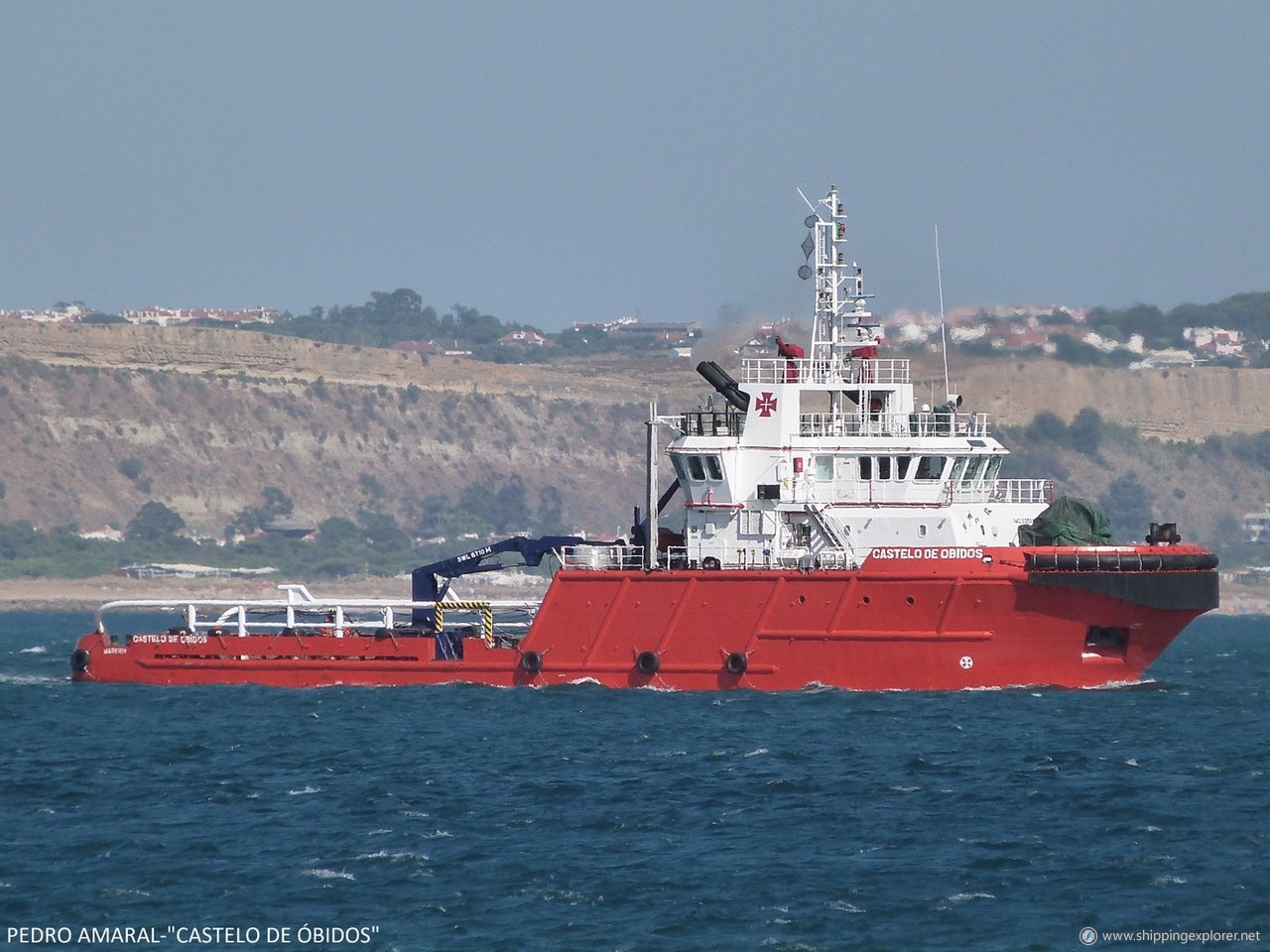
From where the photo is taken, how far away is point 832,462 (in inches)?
1404

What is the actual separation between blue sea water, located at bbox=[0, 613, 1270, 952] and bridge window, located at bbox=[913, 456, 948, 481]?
12.7 ft

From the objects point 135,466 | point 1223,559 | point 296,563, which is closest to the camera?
point 1223,559

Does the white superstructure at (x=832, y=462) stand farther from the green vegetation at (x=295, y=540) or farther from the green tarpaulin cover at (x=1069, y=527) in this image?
the green vegetation at (x=295, y=540)

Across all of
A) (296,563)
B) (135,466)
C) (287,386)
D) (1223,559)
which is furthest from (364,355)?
(1223,559)

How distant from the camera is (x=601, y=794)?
87.1 feet

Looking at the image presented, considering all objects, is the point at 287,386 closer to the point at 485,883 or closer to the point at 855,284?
the point at 855,284

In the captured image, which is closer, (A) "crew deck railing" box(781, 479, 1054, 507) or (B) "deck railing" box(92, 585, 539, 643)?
(A) "crew deck railing" box(781, 479, 1054, 507)

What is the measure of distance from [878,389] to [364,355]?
12006 centimetres

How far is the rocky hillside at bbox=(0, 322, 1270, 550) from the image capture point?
129125mm

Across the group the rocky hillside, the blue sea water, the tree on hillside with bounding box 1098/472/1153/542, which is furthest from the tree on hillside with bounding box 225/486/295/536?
the blue sea water

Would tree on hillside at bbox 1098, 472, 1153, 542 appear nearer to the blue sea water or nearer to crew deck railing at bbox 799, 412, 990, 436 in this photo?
the blue sea water

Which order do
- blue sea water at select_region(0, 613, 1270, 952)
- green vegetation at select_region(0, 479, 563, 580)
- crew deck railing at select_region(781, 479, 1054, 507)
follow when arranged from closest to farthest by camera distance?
1. blue sea water at select_region(0, 613, 1270, 952)
2. crew deck railing at select_region(781, 479, 1054, 507)
3. green vegetation at select_region(0, 479, 563, 580)

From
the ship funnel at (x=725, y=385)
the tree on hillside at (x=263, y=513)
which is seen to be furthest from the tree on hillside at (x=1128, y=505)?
the ship funnel at (x=725, y=385)

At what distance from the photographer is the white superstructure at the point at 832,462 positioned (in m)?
35.1
